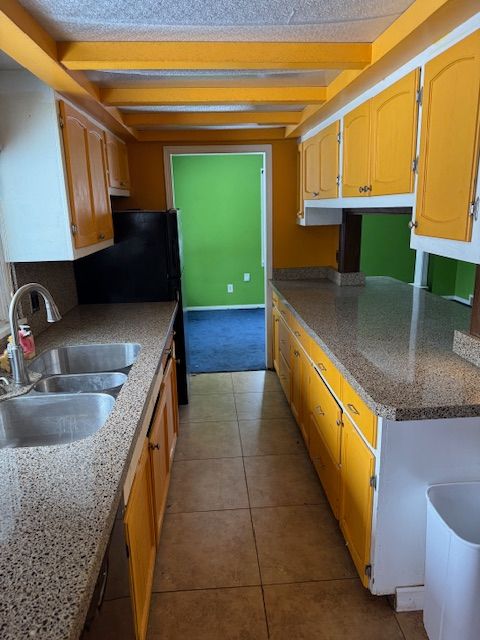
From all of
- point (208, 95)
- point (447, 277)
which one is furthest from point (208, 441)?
point (447, 277)

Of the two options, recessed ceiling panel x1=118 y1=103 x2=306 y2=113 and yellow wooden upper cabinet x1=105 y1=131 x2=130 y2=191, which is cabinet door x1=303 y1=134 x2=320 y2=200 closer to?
recessed ceiling panel x1=118 y1=103 x2=306 y2=113

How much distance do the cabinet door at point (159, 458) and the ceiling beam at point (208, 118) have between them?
1.95 metres

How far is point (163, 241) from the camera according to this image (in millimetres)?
3215

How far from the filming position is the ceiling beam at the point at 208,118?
313 cm

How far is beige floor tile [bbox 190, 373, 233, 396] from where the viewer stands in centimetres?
390

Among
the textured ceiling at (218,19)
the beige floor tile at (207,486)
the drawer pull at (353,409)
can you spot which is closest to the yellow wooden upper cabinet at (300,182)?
the textured ceiling at (218,19)

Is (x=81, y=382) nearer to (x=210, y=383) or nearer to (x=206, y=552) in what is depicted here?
(x=206, y=552)

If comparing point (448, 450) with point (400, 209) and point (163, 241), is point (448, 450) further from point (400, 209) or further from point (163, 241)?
point (163, 241)

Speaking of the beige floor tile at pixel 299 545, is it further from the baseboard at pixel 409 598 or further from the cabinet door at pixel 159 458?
the cabinet door at pixel 159 458

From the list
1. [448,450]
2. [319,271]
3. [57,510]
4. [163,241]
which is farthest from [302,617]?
[319,271]

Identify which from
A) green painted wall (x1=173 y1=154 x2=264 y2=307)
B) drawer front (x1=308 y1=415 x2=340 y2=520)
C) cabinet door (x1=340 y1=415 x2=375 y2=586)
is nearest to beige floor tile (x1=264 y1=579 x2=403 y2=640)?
cabinet door (x1=340 y1=415 x2=375 y2=586)

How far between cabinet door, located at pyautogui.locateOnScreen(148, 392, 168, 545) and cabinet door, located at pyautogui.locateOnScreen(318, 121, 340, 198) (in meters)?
1.71

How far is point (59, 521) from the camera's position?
101 centimetres

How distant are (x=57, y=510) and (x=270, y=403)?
2663 mm
